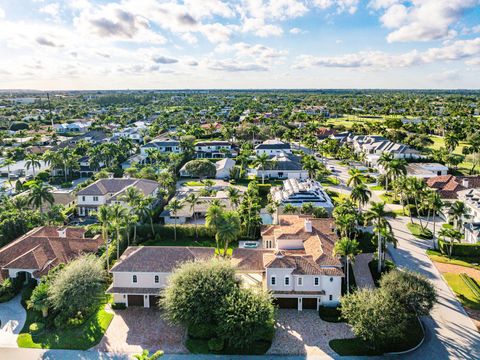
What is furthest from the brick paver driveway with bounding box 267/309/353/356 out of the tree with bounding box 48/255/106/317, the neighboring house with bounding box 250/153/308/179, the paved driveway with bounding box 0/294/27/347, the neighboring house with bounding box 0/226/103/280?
the neighboring house with bounding box 250/153/308/179

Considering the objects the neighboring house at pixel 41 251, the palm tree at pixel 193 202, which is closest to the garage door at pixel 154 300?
the neighboring house at pixel 41 251

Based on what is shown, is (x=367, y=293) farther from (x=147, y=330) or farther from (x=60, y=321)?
(x=60, y=321)

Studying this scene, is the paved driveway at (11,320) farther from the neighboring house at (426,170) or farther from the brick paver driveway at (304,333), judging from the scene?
the neighboring house at (426,170)

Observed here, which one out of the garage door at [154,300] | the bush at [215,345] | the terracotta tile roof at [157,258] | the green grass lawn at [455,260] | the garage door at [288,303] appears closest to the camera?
the bush at [215,345]

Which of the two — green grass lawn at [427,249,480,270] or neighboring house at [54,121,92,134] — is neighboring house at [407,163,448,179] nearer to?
green grass lawn at [427,249,480,270]

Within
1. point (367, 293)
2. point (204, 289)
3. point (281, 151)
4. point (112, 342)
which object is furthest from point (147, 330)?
point (281, 151)

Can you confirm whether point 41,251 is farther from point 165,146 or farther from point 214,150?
point 214,150

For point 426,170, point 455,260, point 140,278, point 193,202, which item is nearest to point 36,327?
point 140,278
